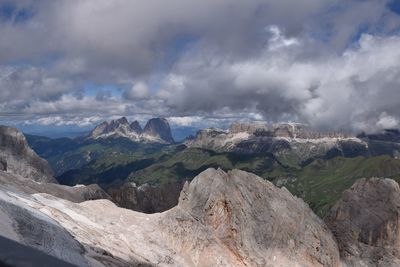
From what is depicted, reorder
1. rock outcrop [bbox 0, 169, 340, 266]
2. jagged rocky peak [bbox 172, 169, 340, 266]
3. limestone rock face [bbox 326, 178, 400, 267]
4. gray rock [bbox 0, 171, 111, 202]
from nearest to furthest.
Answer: rock outcrop [bbox 0, 169, 340, 266] → jagged rocky peak [bbox 172, 169, 340, 266] → limestone rock face [bbox 326, 178, 400, 267] → gray rock [bbox 0, 171, 111, 202]

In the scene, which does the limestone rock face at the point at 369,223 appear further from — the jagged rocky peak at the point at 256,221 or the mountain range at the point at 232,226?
the jagged rocky peak at the point at 256,221

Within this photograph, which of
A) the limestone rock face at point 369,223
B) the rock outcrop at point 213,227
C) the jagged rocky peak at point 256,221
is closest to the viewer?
the rock outcrop at point 213,227

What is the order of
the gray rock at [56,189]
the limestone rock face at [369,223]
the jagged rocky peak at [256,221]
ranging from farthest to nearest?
the gray rock at [56,189] → the limestone rock face at [369,223] → the jagged rocky peak at [256,221]

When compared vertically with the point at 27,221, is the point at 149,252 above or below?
below

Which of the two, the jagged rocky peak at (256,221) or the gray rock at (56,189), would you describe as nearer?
the jagged rocky peak at (256,221)

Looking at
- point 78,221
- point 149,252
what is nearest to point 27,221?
point 78,221

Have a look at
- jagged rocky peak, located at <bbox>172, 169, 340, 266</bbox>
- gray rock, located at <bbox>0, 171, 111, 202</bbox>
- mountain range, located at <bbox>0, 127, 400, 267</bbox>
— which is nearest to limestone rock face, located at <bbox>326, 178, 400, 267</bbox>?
mountain range, located at <bbox>0, 127, 400, 267</bbox>

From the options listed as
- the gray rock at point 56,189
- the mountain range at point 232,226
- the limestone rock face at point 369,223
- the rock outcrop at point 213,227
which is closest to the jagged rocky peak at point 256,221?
the rock outcrop at point 213,227

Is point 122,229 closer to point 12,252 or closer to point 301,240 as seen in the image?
point 301,240

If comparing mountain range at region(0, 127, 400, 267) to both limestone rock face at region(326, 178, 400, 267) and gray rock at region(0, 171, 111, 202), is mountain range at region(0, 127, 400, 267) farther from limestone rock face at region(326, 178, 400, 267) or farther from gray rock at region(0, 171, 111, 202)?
gray rock at region(0, 171, 111, 202)
